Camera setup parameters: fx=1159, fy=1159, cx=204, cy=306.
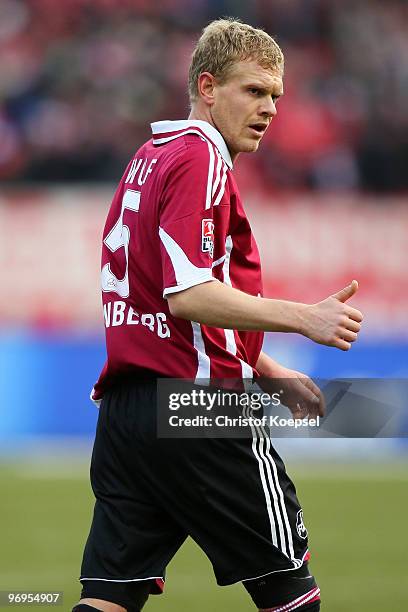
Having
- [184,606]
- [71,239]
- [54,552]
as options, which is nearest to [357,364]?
[71,239]

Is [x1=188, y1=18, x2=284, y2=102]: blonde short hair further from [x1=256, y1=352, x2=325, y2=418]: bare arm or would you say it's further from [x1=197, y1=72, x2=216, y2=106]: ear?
[x1=256, y1=352, x2=325, y2=418]: bare arm

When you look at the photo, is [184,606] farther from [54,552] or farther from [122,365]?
[122,365]

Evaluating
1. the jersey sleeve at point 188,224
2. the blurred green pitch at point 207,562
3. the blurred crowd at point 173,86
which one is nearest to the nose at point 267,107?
the jersey sleeve at point 188,224

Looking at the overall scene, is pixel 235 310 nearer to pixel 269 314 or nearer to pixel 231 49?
pixel 269 314

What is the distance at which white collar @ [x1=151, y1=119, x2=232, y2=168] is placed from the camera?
11.9ft

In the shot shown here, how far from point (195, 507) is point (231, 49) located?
1.44m

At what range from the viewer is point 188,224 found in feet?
11.0

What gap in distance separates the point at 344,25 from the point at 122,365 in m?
12.8

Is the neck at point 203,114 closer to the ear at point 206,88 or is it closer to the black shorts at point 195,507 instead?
the ear at point 206,88

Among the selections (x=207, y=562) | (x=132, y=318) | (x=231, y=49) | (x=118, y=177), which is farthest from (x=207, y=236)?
(x=118, y=177)

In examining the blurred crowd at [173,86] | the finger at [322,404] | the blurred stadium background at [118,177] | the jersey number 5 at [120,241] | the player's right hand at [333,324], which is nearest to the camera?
the player's right hand at [333,324]

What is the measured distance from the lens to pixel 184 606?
19.1ft

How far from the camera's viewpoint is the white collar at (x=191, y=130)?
11.9 ft

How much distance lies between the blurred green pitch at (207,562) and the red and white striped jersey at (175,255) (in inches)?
98.9
